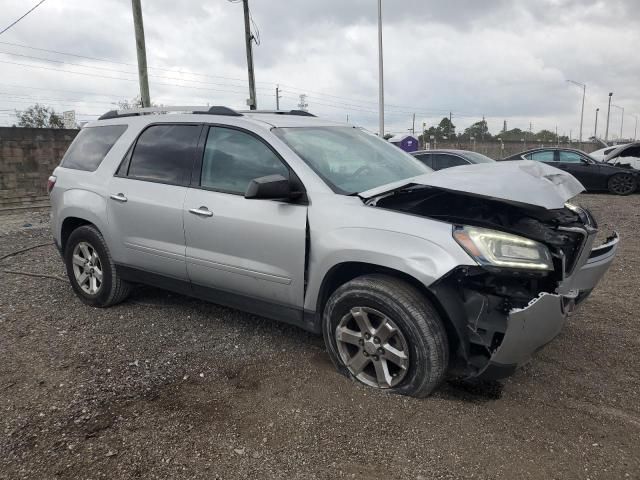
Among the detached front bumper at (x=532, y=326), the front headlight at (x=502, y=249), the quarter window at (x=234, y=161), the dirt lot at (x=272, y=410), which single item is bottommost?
the dirt lot at (x=272, y=410)

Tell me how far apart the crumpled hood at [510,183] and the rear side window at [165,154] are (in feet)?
4.92

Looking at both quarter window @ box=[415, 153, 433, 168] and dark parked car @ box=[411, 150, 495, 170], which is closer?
dark parked car @ box=[411, 150, 495, 170]

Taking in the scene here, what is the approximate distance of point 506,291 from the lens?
8.82 ft

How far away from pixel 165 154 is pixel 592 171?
43.8ft

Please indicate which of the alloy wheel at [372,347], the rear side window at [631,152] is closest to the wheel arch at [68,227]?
the alloy wheel at [372,347]

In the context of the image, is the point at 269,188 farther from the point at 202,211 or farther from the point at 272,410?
the point at 272,410

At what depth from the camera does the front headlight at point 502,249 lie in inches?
104

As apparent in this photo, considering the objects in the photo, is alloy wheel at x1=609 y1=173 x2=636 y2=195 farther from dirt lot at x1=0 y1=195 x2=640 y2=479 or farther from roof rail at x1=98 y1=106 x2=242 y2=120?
roof rail at x1=98 y1=106 x2=242 y2=120

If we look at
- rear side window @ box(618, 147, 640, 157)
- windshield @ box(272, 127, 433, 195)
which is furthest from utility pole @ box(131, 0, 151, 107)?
rear side window @ box(618, 147, 640, 157)

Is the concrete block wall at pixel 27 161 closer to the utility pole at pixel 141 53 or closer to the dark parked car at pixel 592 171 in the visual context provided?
the utility pole at pixel 141 53

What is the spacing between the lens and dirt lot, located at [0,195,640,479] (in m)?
2.45

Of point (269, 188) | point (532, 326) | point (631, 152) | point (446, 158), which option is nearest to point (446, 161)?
point (446, 158)

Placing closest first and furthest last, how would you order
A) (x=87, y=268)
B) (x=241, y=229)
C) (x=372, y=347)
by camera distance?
(x=372, y=347)
(x=241, y=229)
(x=87, y=268)

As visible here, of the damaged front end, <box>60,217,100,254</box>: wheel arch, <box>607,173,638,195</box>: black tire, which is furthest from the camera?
<box>607,173,638,195</box>: black tire
